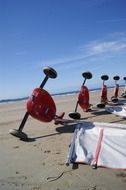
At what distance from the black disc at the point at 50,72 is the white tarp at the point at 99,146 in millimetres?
2669

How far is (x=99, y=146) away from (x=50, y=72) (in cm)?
365

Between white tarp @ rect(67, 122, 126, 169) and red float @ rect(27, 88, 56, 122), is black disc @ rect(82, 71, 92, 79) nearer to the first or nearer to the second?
red float @ rect(27, 88, 56, 122)

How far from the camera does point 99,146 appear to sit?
585cm

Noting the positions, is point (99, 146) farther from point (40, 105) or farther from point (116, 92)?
point (116, 92)

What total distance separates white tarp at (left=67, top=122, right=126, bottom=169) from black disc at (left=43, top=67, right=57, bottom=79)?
2.67 m

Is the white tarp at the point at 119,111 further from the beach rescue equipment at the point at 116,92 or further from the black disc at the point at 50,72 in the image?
the beach rescue equipment at the point at 116,92

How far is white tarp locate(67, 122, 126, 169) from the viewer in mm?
5379

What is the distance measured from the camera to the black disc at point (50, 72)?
29.1 ft

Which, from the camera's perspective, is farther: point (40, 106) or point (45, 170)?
point (40, 106)

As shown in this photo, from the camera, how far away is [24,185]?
479 cm

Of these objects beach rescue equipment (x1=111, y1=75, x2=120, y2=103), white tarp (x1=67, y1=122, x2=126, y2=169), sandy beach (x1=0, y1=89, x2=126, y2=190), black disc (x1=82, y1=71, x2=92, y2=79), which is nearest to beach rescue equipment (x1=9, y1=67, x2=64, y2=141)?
sandy beach (x1=0, y1=89, x2=126, y2=190)

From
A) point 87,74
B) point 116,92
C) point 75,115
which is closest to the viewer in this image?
point 75,115

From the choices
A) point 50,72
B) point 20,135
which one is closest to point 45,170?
point 20,135

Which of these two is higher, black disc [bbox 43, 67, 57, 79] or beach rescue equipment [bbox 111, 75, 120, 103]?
beach rescue equipment [bbox 111, 75, 120, 103]
